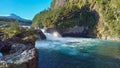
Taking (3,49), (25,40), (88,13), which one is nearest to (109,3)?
(88,13)

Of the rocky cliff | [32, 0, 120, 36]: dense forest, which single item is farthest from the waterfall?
[32, 0, 120, 36]: dense forest

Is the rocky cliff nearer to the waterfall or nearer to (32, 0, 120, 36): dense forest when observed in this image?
(32, 0, 120, 36): dense forest

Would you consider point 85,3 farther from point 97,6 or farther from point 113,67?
point 113,67

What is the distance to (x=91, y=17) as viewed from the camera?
138000 millimetres

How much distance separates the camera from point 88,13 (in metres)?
141

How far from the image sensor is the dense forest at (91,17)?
12265 centimetres

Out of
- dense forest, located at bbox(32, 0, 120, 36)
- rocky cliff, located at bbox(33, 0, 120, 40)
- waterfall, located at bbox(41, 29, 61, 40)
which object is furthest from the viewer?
rocky cliff, located at bbox(33, 0, 120, 40)

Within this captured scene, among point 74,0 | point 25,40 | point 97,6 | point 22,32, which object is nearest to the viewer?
point 25,40

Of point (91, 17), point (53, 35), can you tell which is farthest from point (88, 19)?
point (53, 35)

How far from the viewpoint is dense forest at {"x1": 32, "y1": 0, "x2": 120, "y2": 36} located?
12265 cm

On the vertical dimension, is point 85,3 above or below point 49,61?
above

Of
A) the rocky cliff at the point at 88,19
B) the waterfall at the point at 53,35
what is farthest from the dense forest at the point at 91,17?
the waterfall at the point at 53,35

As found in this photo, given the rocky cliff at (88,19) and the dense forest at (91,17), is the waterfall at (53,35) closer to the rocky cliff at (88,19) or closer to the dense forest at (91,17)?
the rocky cliff at (88,19)

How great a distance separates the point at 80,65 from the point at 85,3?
363 feet
